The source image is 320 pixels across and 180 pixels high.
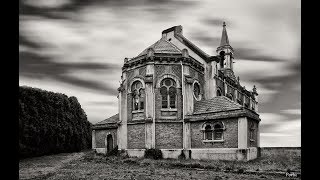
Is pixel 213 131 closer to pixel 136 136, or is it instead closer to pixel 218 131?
pixel 218 131

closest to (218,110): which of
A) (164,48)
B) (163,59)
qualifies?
(163,59)

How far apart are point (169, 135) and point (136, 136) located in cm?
311

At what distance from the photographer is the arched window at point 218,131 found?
22.0 m

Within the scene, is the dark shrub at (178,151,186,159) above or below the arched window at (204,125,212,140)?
below

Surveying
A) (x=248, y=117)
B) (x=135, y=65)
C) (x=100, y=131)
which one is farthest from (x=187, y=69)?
(x=100, y=131)

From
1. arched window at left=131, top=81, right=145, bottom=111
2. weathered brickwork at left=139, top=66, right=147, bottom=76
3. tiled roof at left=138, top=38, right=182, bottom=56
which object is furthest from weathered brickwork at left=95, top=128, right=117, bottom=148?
tiled roof at left=138, top=38, right=182, bottom=56

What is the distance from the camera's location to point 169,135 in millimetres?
24062

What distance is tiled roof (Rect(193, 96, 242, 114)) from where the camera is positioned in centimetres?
2238

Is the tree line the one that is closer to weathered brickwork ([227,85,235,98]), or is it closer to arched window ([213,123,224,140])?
arched window ([213,123,224,140])

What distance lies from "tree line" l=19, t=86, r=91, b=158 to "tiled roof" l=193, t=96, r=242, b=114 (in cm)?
1305

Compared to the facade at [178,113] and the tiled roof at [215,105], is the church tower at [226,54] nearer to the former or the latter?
the facade at [178,113]

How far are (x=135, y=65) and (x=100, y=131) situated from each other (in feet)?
28.9
